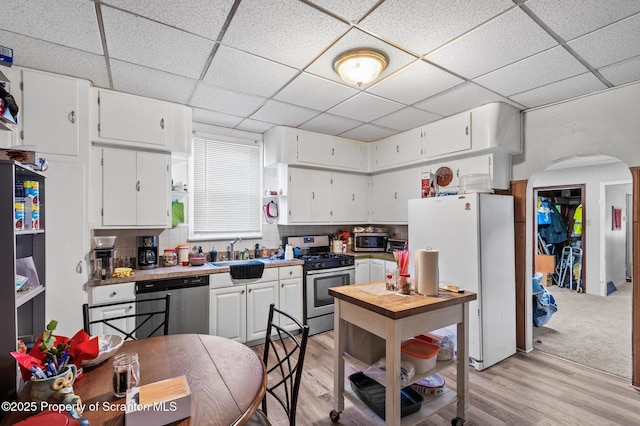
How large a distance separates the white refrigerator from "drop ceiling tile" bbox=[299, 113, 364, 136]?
4.33 ft

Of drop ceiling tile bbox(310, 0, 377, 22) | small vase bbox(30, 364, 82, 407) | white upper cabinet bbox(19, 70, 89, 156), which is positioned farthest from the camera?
white upper cabinet bbox(19, 70, 89, 156)

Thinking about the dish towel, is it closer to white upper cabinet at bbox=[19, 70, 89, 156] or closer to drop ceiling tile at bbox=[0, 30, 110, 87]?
white upper cabinet at bbox=[19, 70, 89, 156]

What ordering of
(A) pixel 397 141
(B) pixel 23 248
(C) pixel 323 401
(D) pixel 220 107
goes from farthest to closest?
(A) pixel 397 141 → (D) pixel 220 107 → (C) pixel 323 401 → (B) pixel 23 248

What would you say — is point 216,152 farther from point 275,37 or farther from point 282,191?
point 275,37

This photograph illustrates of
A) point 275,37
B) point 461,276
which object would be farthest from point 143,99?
point 461,276

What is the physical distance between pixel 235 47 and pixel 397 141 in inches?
104

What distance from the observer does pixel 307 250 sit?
4.32 metres

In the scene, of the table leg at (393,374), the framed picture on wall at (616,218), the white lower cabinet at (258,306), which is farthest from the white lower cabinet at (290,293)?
the framed picture on wall at (616,218)

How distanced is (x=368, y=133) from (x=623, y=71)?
8.10 ft

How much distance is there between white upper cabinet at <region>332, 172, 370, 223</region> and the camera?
4383 millimetres

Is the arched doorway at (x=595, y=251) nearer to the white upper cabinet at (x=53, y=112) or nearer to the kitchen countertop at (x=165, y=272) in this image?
the kitchen countertop at (x=165, y=272)

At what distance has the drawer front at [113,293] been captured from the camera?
257 cm

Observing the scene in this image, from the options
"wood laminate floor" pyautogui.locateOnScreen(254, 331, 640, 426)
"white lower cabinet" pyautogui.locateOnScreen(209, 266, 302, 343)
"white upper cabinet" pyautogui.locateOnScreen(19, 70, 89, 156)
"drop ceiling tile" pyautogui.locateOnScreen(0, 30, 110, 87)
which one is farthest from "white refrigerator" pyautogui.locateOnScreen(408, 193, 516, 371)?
"white upper cabinet" pyautogui.locateOnScreen(19, 70, 89, 156)

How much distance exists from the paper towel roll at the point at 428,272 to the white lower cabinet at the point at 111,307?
2.36m
